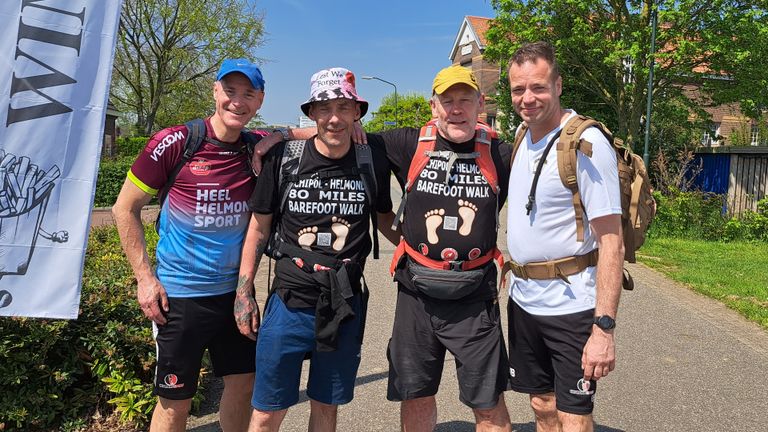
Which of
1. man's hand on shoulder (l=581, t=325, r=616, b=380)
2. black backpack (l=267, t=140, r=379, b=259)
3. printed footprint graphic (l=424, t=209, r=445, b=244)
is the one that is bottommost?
man's hand on shoulder (l=581, t=325, r=616, b=380)

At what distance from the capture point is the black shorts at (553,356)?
8.46 feet

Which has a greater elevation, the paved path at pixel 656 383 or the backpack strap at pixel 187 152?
the backpack strap at pixel 187 152

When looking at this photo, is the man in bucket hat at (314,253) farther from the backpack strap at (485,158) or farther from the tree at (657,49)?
the tree at (657,49)

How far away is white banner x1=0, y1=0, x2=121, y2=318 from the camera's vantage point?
2.96 m

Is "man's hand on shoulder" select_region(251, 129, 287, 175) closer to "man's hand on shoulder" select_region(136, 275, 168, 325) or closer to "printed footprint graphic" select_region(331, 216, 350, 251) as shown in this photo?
"printed footprint graphic" select_region(331, 216, 350, 251)

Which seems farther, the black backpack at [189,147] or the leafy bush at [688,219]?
the leafy bush at [688,219]

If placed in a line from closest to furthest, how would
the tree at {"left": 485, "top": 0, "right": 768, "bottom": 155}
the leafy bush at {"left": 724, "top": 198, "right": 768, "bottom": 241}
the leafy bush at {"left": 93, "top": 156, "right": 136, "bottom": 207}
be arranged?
the leafy bush at {"left": 724, "top": 198, "right": 768, "bottom": 241} → the tree at {"left": 485, "top": 0, "right": 768, "bottom": 155} → the leafy bush at {"left": 93, "top": 156, "right": 136, "bottom": 207}

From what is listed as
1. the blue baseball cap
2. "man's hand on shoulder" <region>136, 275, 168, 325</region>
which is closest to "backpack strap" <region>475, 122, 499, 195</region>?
the blue baseball cap

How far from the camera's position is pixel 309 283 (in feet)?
8.99

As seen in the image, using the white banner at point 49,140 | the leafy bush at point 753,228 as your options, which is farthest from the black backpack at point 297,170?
the leafy bush at point 753,228

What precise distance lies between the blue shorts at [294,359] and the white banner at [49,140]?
3.96ft

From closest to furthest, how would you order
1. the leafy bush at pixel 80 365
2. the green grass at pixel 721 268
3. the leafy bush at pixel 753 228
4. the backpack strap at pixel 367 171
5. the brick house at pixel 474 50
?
the backpack strap at pixel 367 171 < the leafy bush at pixel 80 365 < the green grass at pixel 721 268 < the leafy bush at pixel 753 228 < the brick house at pixel 474 50

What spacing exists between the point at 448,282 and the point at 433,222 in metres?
0.31

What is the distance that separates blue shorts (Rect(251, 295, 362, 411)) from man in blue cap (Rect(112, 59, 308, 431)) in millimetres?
189
